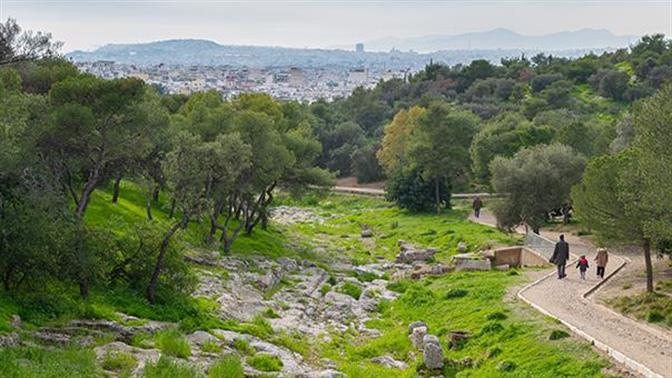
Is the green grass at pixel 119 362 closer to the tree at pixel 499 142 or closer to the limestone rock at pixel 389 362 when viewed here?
the limestone rock at pixel 389 362

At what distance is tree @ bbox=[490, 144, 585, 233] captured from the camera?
5547cm

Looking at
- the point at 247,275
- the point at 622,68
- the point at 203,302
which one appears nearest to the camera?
the point at 203,302

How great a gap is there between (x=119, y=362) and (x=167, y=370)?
6.12 feet

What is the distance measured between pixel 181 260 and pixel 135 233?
2.32 metres

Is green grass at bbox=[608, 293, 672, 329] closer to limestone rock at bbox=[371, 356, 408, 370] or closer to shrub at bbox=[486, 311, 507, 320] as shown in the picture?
shrub at bbox=[486, 311, 507, 320]

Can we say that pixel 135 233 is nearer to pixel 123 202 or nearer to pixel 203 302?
pixel 203 302

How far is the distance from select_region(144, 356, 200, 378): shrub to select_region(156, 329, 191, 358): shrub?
2.18 meters

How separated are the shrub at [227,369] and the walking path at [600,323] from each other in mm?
12212

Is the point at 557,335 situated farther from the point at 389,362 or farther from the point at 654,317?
the point at 389,362

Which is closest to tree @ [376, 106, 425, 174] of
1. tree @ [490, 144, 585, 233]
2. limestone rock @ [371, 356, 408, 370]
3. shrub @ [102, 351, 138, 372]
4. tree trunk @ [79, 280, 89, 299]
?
tree @ [490, 144, 585, 233]

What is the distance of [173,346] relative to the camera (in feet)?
82.7

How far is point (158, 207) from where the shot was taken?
59.9 metres

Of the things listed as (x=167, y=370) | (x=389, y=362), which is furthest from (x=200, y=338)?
(x=389, y=362)

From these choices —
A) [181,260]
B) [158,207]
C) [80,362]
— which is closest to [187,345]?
[80,362]
